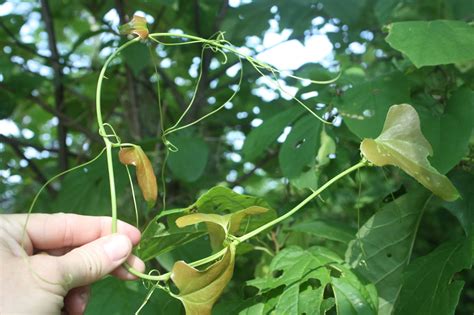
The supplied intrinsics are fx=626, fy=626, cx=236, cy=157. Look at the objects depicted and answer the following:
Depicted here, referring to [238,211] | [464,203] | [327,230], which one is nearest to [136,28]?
[238,211]

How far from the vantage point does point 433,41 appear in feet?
3.48

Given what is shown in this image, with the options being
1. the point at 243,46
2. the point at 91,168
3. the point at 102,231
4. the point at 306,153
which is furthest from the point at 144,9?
the point at 102,231

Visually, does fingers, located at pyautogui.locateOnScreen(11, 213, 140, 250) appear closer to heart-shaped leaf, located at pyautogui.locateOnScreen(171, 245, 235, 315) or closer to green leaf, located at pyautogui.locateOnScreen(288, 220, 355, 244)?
heart-shaped leaf, located at pyautogui.locateOnScreen(171, 245, 235, 315)

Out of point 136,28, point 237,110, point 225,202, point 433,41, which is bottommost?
point 237,110

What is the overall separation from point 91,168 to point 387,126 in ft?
2.68

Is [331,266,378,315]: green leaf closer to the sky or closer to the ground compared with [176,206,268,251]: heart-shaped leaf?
closer to the ground

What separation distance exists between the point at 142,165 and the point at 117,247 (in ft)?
0.39

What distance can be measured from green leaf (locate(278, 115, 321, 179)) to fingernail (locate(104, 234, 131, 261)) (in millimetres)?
442

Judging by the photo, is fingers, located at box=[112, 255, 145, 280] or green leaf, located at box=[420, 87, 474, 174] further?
green leaf, located at box=[420, 87, 474, 174]

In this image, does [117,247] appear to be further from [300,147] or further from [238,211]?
[300,147]

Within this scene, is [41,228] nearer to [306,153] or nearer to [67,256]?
[67,256]

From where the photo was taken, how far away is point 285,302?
0.95 metres

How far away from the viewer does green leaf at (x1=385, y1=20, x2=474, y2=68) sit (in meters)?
1.03

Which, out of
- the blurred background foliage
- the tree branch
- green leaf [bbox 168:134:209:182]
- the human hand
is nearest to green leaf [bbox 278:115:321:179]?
the blurred background foliage
